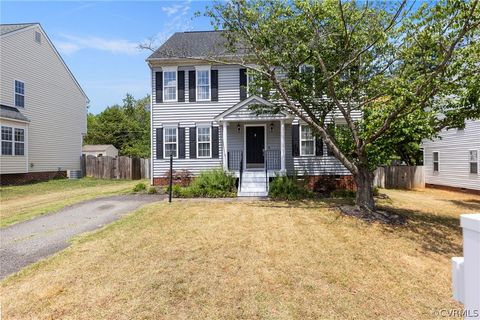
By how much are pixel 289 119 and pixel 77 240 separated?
377 inches

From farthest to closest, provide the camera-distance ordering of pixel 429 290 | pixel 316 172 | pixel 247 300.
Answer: pixel 316 172 → pixel 429 290 → pixel 247 300

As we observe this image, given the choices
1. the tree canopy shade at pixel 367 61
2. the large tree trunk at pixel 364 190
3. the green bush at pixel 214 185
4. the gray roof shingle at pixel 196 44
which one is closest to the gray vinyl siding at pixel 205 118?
the gray roof shingle at pixel 196 44

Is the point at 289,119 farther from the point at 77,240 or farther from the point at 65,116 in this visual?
the point at 65,116

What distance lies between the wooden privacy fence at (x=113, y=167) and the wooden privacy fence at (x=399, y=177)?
16.3m

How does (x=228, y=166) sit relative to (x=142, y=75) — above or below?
below

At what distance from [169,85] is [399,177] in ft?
46.0

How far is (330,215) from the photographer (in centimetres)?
824

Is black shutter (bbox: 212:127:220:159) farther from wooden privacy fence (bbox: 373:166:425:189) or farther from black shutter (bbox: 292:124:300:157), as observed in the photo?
Result: wooden privacy fence (bbox: 373:166:425:189)

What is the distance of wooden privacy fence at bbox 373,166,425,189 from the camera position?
17438 millimetres

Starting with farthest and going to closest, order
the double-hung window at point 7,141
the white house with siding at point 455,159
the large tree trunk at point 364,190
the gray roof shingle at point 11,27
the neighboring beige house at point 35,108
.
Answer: the gray roof shingle at point 11,27 < the neighboring beige house at point 35,108 < the double-hung window at point 7,141 < the white house with siding at point 455,159 < the large tree trunk at point 364,190

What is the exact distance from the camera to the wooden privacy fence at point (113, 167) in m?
21.4

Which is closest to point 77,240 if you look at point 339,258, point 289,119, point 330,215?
point 339,258

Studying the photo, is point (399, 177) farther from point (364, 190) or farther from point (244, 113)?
point (364, 190)

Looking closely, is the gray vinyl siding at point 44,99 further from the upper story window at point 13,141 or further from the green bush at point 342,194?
the green bush at point 342,194
